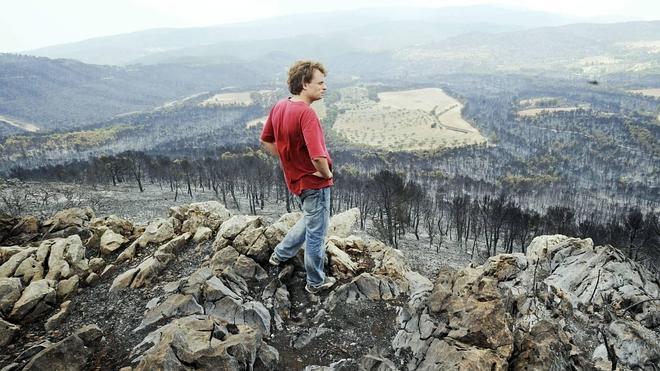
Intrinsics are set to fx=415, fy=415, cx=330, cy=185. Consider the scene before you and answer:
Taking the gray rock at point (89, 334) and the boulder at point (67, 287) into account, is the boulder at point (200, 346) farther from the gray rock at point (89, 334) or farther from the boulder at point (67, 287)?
the boulder at point (67, 287)

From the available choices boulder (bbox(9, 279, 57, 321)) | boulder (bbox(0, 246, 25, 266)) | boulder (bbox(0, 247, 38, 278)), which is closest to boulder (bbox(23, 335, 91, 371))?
boulder (bbox(9, 279, 57, 321))

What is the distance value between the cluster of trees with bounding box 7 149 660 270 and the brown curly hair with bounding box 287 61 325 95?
172 ft

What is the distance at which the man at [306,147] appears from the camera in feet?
23.7

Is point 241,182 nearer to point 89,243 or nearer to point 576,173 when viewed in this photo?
point 89,243

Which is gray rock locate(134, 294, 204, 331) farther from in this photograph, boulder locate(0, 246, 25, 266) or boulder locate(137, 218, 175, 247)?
boulder locate(0, 246, 25, 266)

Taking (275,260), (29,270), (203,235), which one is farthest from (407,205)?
(29,270)

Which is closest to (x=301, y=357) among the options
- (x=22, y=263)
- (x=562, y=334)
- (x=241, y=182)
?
(x=562, y=334)

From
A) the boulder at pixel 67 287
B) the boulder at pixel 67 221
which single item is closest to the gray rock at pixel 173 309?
the boulder at pixel 67 287

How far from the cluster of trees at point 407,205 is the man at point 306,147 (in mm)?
51062

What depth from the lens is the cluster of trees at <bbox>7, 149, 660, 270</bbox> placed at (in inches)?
2368

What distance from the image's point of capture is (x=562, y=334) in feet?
24.7

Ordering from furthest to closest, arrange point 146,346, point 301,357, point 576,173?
point 576,173
point 301,357
point 146,346

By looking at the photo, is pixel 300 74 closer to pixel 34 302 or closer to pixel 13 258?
pixel 34 302

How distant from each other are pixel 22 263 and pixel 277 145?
8.10 metres
